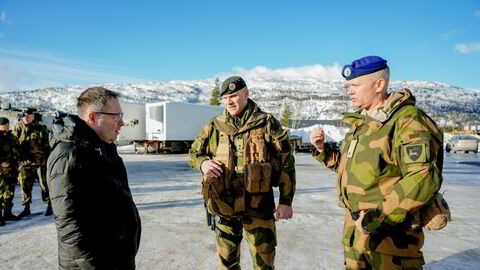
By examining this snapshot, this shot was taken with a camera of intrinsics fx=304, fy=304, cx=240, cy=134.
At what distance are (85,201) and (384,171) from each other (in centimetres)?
178

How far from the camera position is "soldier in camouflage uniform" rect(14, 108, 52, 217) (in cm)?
552

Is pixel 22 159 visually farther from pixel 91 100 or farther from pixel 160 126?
pixel 160 126

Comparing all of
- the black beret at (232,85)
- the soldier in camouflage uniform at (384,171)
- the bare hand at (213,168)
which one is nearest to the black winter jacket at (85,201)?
the bare hand at (213,168)

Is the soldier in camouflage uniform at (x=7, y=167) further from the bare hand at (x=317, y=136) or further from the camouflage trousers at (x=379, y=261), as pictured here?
the camouflage trousers at (x=379, y=261)

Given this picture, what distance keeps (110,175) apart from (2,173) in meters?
4.83

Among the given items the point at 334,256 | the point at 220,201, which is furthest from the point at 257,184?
the point at 334,256

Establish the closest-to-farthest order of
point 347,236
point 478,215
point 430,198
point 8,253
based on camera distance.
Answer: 1. point 430,198
2. point 347,236
3. point 8,253
4. point 478,215

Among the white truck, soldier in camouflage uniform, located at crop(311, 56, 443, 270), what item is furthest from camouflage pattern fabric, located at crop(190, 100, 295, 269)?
the white truck

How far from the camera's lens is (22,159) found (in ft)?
18.1

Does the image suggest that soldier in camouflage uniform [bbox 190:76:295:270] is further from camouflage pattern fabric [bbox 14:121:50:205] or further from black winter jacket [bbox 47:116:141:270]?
camouflage pattern fabric [bbox 14:121:50:205]

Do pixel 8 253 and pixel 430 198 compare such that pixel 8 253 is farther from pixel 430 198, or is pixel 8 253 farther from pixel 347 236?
pixel 430 198

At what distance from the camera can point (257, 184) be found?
267 centimetres

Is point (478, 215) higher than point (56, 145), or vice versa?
point (56, 145)

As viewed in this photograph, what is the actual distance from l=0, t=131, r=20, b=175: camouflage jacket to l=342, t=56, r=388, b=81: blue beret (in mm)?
5619
